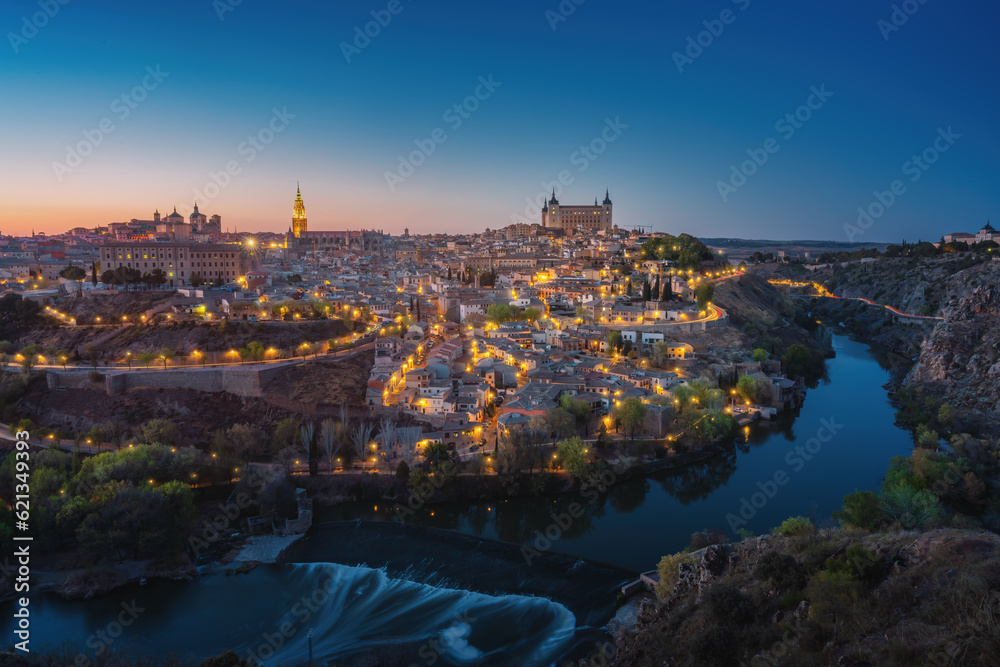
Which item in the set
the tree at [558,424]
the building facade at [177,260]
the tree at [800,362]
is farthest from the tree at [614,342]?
the building facade at [177,260]

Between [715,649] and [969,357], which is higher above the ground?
[969,357]

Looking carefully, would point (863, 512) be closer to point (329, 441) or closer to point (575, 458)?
point (575, 458)

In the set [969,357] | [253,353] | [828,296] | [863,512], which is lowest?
[863,512]

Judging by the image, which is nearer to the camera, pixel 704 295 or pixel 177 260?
pixel 177 260

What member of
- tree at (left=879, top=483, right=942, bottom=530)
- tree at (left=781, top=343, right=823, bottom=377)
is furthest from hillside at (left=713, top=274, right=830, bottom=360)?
tree at (left=879, top=483, right=942, bottom=530)

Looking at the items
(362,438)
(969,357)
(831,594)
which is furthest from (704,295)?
(831,594)
